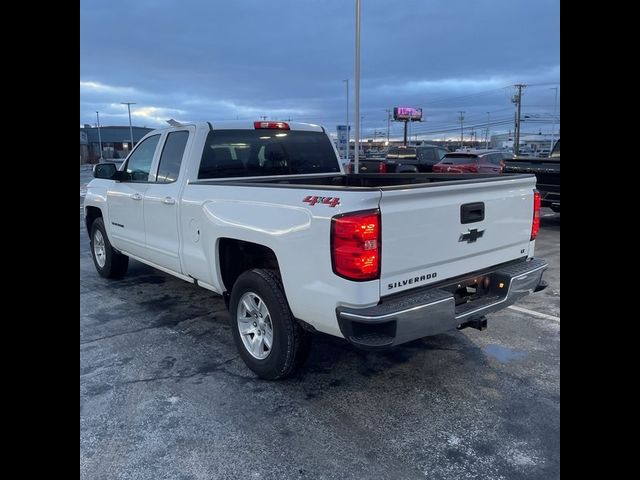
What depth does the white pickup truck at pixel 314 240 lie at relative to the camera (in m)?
3.11

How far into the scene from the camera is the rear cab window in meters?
4.98

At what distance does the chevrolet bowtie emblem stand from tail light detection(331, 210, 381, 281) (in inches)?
32.4

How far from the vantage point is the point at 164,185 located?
16.6 ft

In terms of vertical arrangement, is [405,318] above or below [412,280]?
below

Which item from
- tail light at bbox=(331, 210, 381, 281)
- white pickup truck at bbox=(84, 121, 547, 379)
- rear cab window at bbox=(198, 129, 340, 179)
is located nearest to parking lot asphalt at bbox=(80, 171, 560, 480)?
white pickup truck at bbox=(84, 121, 547, 379)

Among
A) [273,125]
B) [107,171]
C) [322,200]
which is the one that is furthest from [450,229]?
[107,171]

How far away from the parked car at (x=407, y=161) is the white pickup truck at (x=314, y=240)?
12.0 metres

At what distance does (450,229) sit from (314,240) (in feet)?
3.13

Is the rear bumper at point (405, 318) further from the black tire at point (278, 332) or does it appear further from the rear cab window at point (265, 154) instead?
the rear cab window at point (265, 154)

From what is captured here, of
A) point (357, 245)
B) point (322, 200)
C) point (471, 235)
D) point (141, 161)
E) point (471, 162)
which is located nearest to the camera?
point (357, 245)

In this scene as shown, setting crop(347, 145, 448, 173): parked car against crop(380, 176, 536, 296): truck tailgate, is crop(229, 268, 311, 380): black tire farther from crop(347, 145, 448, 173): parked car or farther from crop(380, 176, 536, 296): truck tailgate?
crop(347, 145, 448, 173): parked car

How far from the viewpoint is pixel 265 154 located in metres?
5.36

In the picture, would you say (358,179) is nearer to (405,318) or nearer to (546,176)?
(405,318)

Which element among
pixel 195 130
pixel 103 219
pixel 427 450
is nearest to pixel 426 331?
pixel 427 450
